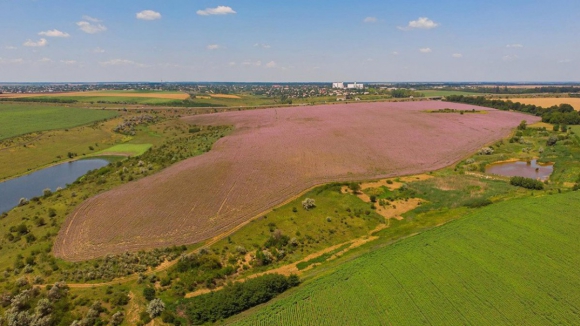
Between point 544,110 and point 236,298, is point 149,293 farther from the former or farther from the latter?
point 544,110

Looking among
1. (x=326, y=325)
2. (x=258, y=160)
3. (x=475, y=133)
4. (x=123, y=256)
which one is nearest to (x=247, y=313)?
(x=326, y=325)

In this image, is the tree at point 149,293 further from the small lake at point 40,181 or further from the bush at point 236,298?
the small lake at point 40,181

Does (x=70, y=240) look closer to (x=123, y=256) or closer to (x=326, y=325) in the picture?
(x=123, y=256)

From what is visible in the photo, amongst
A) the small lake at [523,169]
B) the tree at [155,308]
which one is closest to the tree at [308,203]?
the tree at [155,308]

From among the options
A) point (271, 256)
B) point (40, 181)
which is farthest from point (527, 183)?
point (40, 181)

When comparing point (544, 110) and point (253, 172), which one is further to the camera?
point (544, 110)

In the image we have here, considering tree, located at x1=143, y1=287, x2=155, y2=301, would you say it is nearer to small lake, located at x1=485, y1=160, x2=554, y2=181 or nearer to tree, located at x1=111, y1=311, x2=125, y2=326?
tree, located at x1=111, y1=311, x2=125, y2=326
